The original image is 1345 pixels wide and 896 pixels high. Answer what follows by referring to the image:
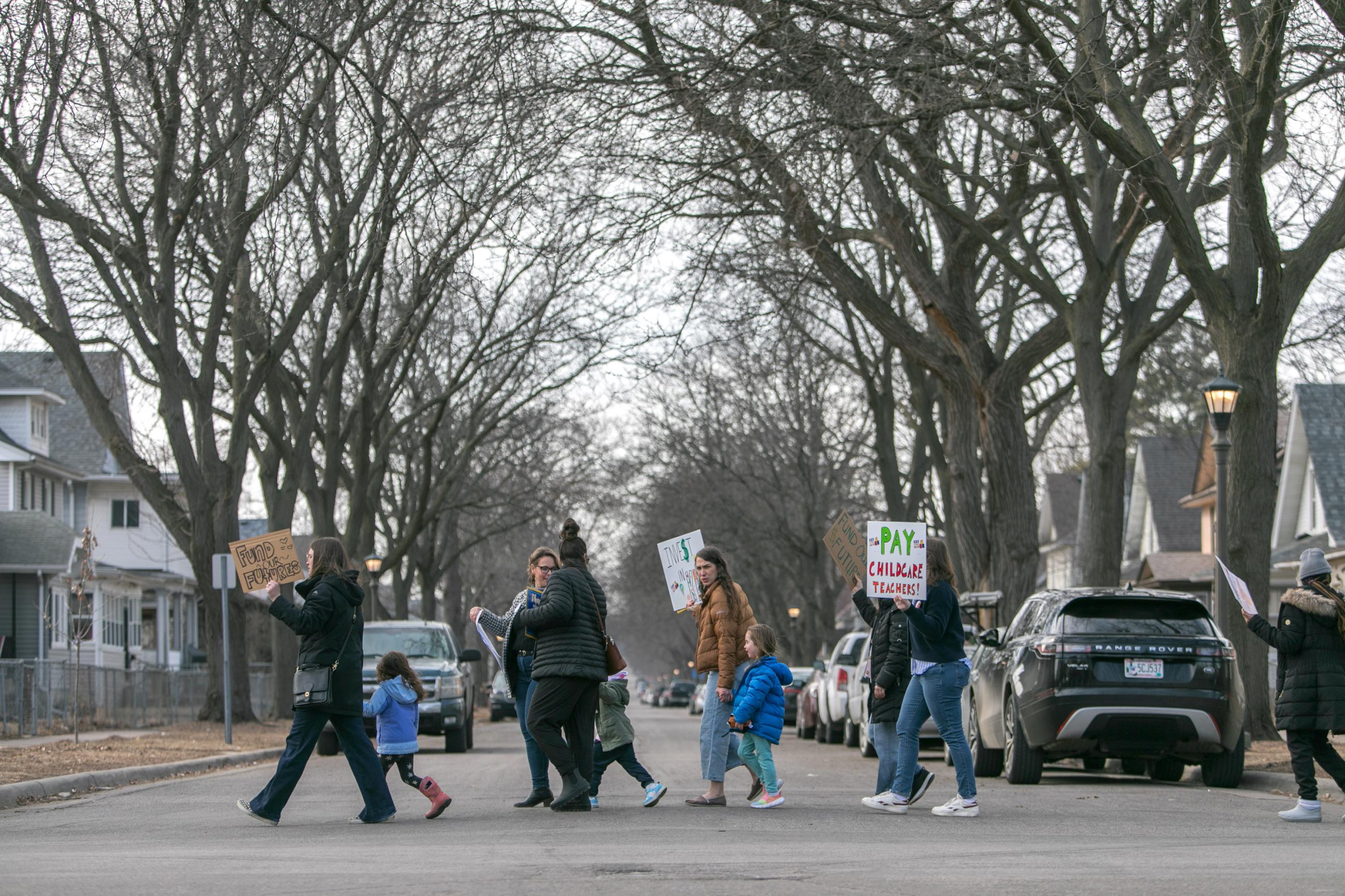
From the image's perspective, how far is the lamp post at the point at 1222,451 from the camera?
56.5 feet

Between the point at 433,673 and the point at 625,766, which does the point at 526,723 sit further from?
the point at 433,673

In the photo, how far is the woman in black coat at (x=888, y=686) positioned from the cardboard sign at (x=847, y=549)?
64.9 inches

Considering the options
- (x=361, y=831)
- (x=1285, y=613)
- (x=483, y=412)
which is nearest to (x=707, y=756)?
(x=361, y=831)

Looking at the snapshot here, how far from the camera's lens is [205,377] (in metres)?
25.5

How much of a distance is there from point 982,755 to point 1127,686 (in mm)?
2394

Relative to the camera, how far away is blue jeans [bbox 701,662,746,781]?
11.5 meters

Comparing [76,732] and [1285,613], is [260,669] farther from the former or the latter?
[1285,613]

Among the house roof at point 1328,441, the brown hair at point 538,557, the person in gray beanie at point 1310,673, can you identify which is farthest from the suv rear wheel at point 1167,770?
the house roof at point 1328,441

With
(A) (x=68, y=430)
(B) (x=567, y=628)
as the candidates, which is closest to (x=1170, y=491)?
(A) (x=68, y=430)

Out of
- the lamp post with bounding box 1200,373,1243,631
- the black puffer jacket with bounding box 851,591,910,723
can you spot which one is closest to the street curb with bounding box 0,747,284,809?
the black puffer jacket with bounding box 851,591,910,723

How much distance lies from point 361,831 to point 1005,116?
1517cm

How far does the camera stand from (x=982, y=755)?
16.2 meters

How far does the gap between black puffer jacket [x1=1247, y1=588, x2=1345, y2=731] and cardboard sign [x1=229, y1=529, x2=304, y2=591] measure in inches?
277

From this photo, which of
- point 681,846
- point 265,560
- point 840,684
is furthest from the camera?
point 840,684
